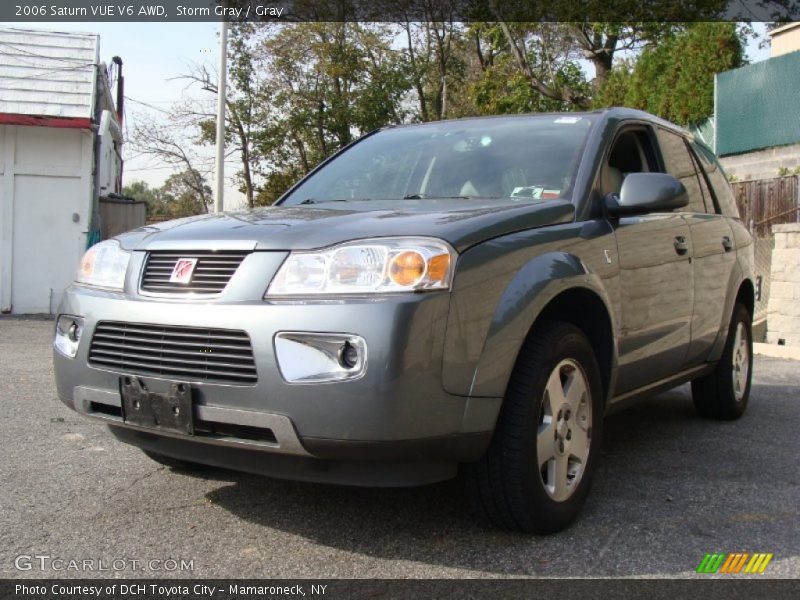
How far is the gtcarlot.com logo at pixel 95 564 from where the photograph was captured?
9.41 ft

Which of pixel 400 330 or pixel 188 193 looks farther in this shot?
pixel 188 193

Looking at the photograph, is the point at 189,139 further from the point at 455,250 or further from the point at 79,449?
the point at 455,250

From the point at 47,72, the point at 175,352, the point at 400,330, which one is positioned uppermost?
the point at 47,72

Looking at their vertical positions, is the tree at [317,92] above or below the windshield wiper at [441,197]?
above

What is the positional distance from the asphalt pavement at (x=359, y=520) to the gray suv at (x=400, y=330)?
0.24 m

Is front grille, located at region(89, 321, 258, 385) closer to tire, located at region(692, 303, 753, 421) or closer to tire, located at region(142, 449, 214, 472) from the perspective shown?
tire, located at region(142, 449, 214, 472)

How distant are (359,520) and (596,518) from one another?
3.25 ft

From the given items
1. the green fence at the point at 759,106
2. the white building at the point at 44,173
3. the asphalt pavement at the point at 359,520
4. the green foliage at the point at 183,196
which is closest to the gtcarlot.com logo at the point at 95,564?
the asphalt pavement at the point at 359,520

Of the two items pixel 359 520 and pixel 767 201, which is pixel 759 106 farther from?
pixel 359 520

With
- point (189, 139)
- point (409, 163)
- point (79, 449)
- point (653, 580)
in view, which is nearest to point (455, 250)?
point (653, 580)

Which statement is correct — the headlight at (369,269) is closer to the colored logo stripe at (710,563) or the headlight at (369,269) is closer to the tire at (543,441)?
the tire at (543,441)

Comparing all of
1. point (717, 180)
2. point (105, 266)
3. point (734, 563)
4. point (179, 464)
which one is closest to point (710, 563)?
point (734, 563)

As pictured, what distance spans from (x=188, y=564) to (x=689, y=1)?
22.1m

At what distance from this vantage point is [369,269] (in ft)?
9.16
